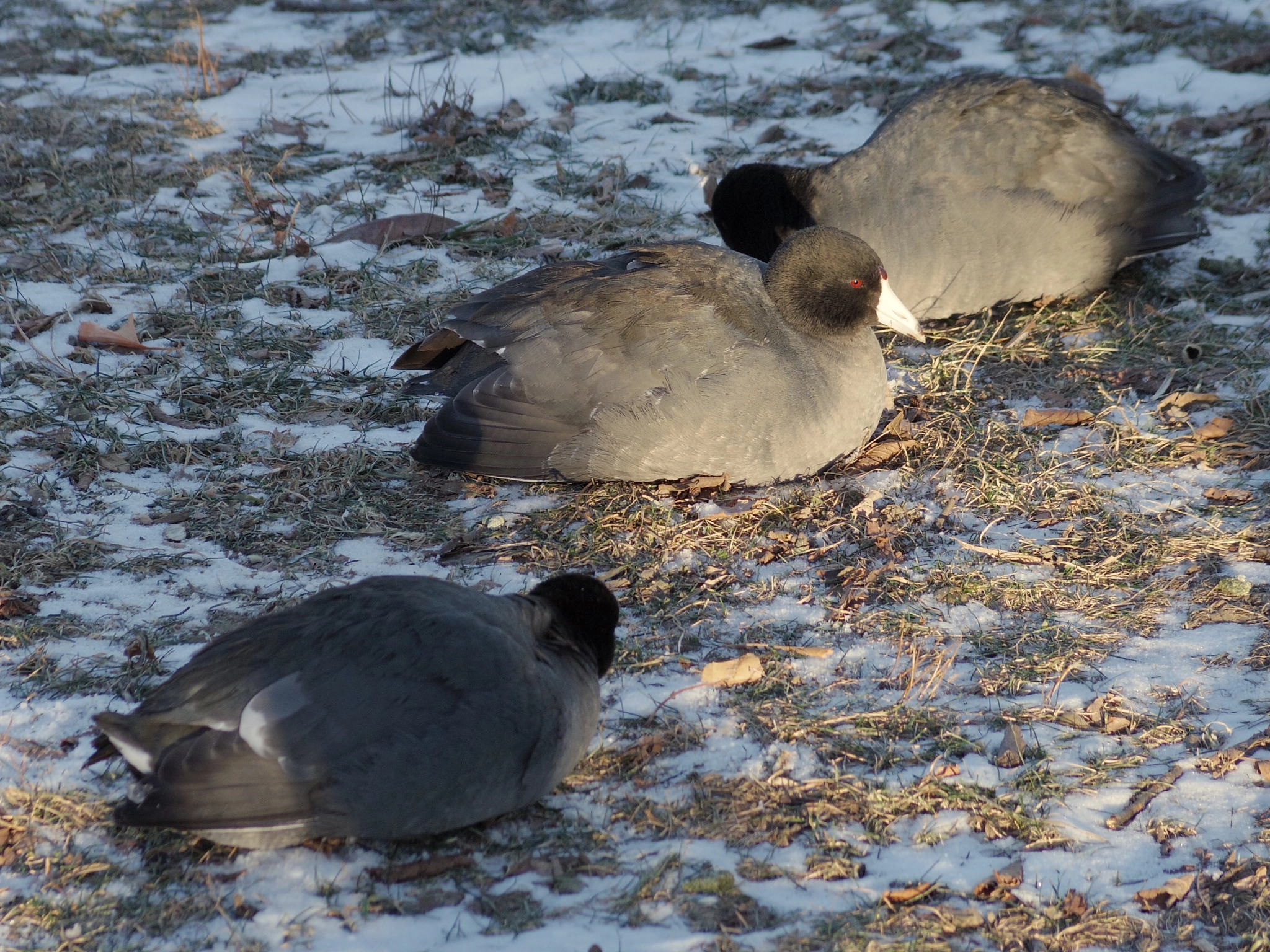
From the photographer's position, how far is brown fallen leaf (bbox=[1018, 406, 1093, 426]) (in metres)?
5.04

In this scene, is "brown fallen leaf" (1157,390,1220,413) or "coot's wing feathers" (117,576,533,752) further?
"brown fallen leaf" (1157,390,1220,413)

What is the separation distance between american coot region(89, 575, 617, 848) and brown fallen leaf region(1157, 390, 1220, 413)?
324 centimetres

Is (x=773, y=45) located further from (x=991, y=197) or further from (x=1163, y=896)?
(x=1163, y=896)

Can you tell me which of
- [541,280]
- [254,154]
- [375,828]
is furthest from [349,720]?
[254,154]

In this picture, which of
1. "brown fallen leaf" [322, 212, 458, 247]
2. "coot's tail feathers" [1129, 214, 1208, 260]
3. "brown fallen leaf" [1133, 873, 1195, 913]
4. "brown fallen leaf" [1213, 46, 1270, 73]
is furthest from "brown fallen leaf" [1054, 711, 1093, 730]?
"brown fallen leaf" [1213, 46, 1270, 73]

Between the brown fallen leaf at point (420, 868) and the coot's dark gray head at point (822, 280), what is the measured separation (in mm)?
2651

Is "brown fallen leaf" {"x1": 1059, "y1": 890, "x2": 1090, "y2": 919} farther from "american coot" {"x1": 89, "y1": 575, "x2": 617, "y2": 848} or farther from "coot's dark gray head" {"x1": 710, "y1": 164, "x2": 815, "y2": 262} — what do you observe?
"coot's dark gray head" {"x1": 710, "y1": 164, "x2": 815, "y2": 262}

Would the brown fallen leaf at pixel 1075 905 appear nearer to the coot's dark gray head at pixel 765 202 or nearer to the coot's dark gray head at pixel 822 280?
the coot's dark gray head at pixel 822 280

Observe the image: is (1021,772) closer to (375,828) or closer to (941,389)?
(375,828)

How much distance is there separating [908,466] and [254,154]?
15.0ft

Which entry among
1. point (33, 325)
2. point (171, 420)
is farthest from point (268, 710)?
point (33, 325)

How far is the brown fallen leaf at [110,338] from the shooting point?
212 inches

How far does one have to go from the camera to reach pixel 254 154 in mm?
7211

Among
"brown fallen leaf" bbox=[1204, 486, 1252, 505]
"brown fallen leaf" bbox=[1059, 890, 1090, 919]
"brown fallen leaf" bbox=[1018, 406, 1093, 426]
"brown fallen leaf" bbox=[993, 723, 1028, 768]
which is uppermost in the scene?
"brown fallen leaf" bbox=[1018, 406, 1093, 426]
